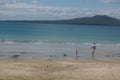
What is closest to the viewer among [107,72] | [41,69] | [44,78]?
[44,78]

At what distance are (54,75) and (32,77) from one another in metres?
1.50

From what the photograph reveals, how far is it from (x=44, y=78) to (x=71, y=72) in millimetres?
3132

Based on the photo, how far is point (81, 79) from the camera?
22656 millimetres

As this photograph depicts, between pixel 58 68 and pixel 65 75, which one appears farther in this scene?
pixel 58 68

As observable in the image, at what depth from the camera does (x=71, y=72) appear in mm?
25172

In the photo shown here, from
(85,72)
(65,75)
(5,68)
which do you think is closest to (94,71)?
(85,72)

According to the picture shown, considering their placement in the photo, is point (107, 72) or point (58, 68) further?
point (58, 68)

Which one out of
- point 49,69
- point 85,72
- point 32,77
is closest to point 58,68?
point 49,69

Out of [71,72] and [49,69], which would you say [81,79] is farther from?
[49,69]

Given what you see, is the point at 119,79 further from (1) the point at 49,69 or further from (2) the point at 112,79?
(1) the point at 49,69

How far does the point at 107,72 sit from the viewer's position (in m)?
24.6

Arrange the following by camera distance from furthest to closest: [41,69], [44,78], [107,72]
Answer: [41,69] → [107,72] → [44,78]

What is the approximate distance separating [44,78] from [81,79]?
6.70 feet

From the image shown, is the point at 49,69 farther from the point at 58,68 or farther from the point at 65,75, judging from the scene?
the point at 65,75
